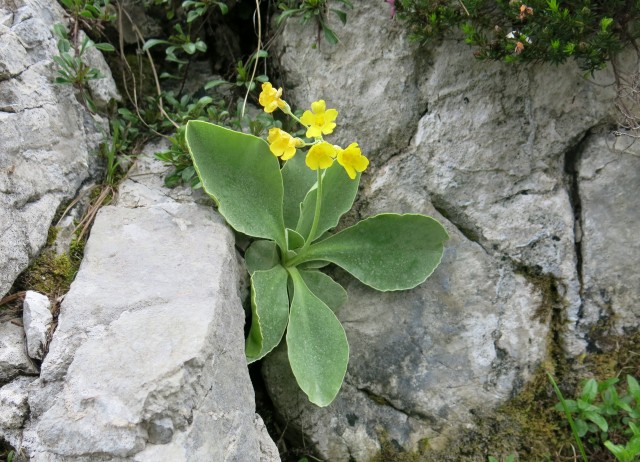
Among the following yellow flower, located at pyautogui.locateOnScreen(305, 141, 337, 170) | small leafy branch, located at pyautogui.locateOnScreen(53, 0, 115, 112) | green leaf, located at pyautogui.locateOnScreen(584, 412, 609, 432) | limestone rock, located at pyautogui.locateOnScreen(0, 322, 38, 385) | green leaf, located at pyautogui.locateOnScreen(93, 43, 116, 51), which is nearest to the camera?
limestone rock, located at pyautogui.locateOnScreen(0, 322, 38, 385)

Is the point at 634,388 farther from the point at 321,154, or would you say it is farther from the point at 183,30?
the point at 183,30

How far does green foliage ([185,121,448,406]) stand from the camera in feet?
6.72

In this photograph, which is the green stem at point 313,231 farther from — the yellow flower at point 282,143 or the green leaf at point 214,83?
the green leaf at point 214,83

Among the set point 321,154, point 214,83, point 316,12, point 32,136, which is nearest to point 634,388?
point 321,154

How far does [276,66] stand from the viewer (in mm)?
2541

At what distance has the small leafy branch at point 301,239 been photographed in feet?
6.64

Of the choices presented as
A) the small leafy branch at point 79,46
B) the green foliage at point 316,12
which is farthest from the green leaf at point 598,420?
the small leafy branch at point 79,46

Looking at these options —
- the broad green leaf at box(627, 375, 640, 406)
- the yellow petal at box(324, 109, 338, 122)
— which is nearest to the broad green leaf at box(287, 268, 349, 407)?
the yellow petal at box(324, 109, 338, 122)

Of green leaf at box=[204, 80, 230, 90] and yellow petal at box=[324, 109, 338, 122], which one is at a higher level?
yellow petal at box=[324, 109, 338, 122]

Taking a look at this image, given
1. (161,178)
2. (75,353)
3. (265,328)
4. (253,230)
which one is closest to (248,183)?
(253,230)

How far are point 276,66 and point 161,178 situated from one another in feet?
2.28

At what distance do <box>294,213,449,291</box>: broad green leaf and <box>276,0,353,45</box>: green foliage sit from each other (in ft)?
2.53

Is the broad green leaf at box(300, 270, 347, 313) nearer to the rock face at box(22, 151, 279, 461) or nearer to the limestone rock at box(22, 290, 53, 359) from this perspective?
the rock face at box(22, 151, 279, 461)

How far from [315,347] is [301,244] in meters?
0.40
